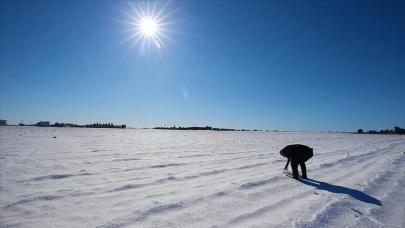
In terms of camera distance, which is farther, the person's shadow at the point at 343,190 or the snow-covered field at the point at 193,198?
the person's shadow at the point at 343,190

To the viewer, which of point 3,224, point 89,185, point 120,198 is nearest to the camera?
point 3,224

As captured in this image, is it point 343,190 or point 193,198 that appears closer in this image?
point 193,198

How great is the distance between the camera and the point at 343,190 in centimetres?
424

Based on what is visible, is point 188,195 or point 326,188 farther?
point 326,188

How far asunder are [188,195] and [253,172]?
2.53 metres

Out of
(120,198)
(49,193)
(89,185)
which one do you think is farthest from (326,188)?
(49,193)

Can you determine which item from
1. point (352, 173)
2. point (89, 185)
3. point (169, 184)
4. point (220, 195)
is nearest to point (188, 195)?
point (220, 195)

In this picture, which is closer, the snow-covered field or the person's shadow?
the snow-covered field

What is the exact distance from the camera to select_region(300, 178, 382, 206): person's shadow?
371 cm

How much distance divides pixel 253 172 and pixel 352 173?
2717 millimetres

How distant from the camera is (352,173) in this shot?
5.95 m

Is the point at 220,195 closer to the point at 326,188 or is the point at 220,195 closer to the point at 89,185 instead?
the point at 326,188

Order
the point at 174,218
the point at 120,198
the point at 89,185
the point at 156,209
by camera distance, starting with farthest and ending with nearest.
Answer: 1. the point at 89,185
2. the point at 120,198
3. the point at 156,209
4. the point at 174,218

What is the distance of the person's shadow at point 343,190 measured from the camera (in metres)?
3.71
